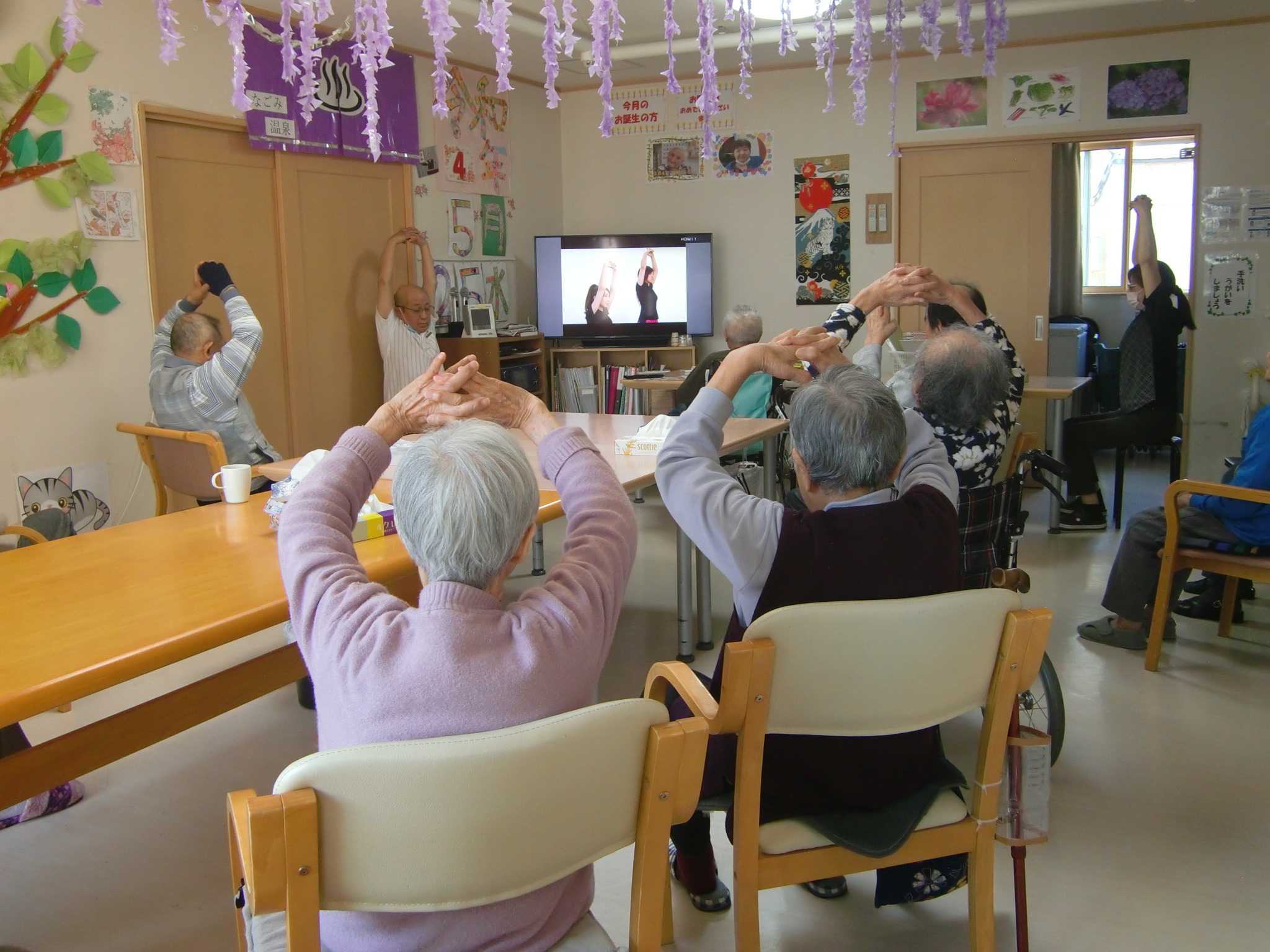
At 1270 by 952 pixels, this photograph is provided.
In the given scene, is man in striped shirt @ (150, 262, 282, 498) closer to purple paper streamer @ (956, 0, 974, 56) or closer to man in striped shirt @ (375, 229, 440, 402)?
man in striped shirt @ (375, 229, 440, 402)

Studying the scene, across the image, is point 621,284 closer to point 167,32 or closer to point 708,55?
point 708,55

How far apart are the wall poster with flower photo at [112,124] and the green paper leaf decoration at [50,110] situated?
5.6 inches

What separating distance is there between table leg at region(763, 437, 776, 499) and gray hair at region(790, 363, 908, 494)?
6.70 feet

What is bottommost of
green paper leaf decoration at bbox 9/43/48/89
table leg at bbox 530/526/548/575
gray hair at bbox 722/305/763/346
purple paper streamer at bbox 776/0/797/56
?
table leg at bbox 530/526/548/575

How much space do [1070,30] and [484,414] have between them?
5211mm

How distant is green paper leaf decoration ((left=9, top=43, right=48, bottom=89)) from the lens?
12.8ft

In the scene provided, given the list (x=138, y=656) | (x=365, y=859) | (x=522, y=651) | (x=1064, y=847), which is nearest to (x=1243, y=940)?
(x=1064, y=847)

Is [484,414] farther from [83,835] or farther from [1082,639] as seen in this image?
[1082,639]

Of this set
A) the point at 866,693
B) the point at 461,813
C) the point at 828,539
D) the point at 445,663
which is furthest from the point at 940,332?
the point at 461,813

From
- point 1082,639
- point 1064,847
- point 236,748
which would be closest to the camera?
A: point 1064,847

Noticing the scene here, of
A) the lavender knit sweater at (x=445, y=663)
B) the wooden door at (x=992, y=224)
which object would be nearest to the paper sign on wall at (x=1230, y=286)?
the wooden door at (x=992, y=224)

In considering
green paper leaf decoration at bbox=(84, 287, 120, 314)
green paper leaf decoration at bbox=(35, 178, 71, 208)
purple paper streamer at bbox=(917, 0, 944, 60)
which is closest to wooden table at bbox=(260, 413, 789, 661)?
purple paper streamer at bbox=(917, 0, 944, 60)

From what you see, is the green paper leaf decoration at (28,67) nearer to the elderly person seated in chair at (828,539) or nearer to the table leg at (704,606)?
the table leg at (704,606)

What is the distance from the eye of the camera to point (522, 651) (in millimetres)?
1187
